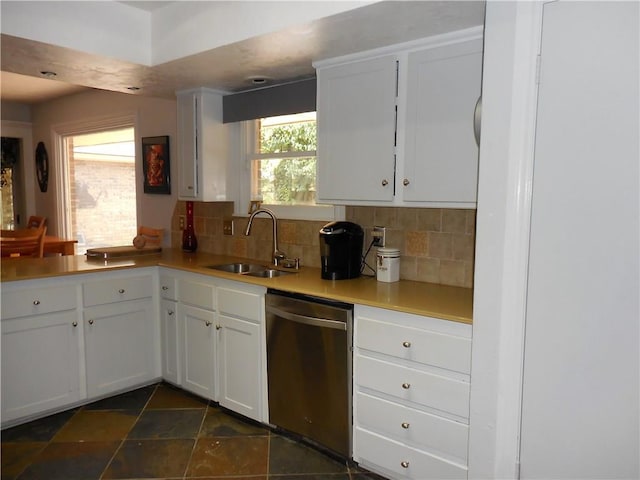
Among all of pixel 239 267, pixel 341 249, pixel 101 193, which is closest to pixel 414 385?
pixel 341 249

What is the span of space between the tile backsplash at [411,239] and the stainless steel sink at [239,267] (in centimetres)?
16

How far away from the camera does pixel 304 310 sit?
2324 millimetres

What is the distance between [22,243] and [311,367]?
3457 mm

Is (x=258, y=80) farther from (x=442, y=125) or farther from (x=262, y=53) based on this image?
(x=442, y=125)

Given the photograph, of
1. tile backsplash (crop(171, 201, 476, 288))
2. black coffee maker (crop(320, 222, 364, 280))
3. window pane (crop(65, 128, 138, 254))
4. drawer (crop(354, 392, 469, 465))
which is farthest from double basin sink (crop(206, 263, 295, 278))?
window pane (crop(65, 128, 138, 254))

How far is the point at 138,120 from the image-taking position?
4.22 m

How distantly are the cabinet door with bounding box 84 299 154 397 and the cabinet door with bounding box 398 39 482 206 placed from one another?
77.1 inches

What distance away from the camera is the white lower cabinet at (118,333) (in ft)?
9.50

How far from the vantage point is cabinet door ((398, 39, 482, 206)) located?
2.03m

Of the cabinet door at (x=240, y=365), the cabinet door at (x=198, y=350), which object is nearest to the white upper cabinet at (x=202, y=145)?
the cabinet door at (x=198, y=350)

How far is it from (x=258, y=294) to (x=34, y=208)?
16.0ft

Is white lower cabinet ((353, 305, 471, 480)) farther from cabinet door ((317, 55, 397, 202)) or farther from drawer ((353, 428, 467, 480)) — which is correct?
cabinet door ((317, 55, 397, 202))

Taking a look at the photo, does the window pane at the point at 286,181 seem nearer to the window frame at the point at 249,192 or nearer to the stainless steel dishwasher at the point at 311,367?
the window frame at the point at 249,192

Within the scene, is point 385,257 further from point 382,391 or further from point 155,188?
point 155,188
